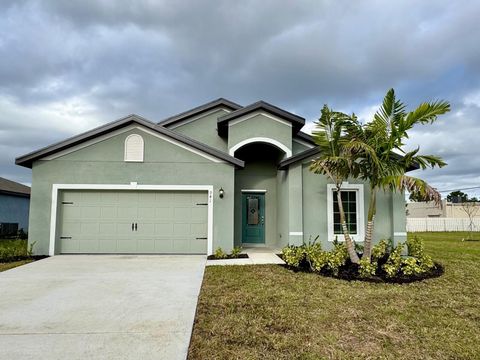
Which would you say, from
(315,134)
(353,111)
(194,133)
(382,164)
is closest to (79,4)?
(194,133)

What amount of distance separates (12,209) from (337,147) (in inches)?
697

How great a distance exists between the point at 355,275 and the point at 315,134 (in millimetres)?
3965

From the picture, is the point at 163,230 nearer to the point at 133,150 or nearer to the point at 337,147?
the point at 133,150

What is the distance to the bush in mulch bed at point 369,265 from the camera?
7.55 metres

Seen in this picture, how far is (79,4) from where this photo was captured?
377 inches

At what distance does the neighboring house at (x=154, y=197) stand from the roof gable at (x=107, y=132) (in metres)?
0.03

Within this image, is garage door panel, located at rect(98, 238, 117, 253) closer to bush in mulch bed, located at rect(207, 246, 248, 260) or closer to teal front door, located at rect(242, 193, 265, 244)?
bush in mulch bed, located at rect(207, 246, 248, 260)

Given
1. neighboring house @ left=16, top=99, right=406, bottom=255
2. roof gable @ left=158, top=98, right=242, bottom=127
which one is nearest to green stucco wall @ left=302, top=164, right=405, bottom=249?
neighboring house @ left=16, top=99, right=406, bottom=255

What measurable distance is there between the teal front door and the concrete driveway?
15.1 feet

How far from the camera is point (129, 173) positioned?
1056 cm

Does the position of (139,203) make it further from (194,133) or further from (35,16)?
(35,16)

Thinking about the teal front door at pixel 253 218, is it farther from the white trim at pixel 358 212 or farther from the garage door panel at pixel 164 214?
the garage door panel at pixel 164 214

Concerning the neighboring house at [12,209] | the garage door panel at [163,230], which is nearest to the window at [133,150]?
the garage door panel at [163,230]

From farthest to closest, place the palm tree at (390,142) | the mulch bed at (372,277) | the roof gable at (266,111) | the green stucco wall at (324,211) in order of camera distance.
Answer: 1. the roof gable at (266,111)
2. the green stucco wall at (324,211)
3. the palm tree at (390,142)
4. the mulch bed at (372,277)
